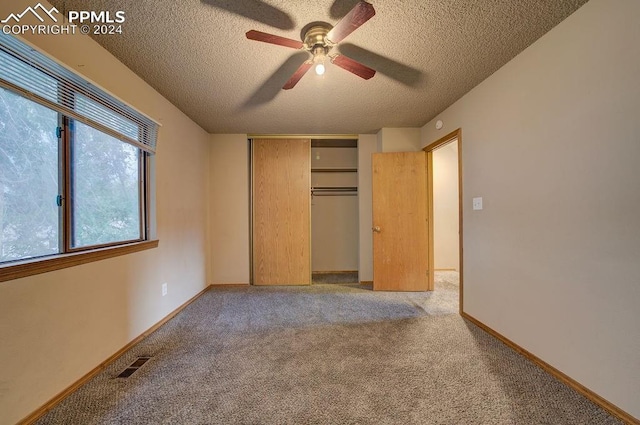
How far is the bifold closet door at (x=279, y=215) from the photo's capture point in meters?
3.87

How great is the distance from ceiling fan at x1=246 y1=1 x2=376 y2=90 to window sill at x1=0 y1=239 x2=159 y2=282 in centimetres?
170

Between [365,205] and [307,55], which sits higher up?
[307,55]

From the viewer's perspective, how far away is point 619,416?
1.31 m

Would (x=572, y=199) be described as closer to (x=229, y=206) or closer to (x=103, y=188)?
(x=103, y=188)

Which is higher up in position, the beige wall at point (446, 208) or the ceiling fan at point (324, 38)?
the ceiling fan at point (324, 38)

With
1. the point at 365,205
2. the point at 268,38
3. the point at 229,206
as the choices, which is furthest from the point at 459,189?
the point at 229,206

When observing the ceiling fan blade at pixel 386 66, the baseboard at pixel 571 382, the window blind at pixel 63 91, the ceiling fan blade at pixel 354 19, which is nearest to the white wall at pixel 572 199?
the baseboard at pixel 571 382

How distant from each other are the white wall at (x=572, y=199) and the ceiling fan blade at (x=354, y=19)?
1358mm

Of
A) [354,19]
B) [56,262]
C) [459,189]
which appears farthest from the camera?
[459,189]

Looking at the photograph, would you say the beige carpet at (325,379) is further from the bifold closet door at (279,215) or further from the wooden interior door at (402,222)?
the bifold closet door at (279,215)

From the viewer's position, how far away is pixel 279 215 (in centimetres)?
387

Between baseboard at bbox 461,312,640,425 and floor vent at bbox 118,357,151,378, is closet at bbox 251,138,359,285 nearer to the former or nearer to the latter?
floor vent at bbox 118,357,151,378

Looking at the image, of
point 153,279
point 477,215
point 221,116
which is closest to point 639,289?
point 477,215

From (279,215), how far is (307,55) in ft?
7.75
